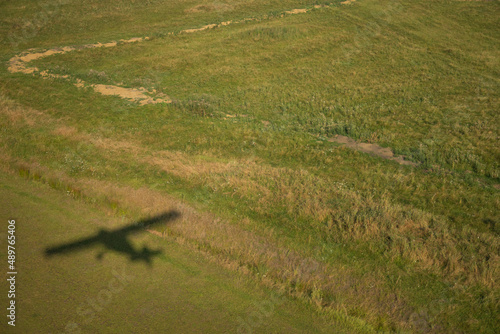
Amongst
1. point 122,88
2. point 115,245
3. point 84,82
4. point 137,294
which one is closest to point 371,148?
point 115,245

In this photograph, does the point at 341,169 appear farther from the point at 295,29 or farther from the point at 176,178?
the point at 295,29

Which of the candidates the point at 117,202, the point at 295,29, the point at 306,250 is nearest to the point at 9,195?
the point at 117,202

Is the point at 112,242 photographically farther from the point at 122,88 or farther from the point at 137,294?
the point at 122,88

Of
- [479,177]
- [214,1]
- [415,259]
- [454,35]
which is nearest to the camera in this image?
[415,259]

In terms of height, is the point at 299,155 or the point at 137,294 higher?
the point at 137,294

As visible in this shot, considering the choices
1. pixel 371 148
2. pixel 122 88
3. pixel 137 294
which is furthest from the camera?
pixel 122 88
